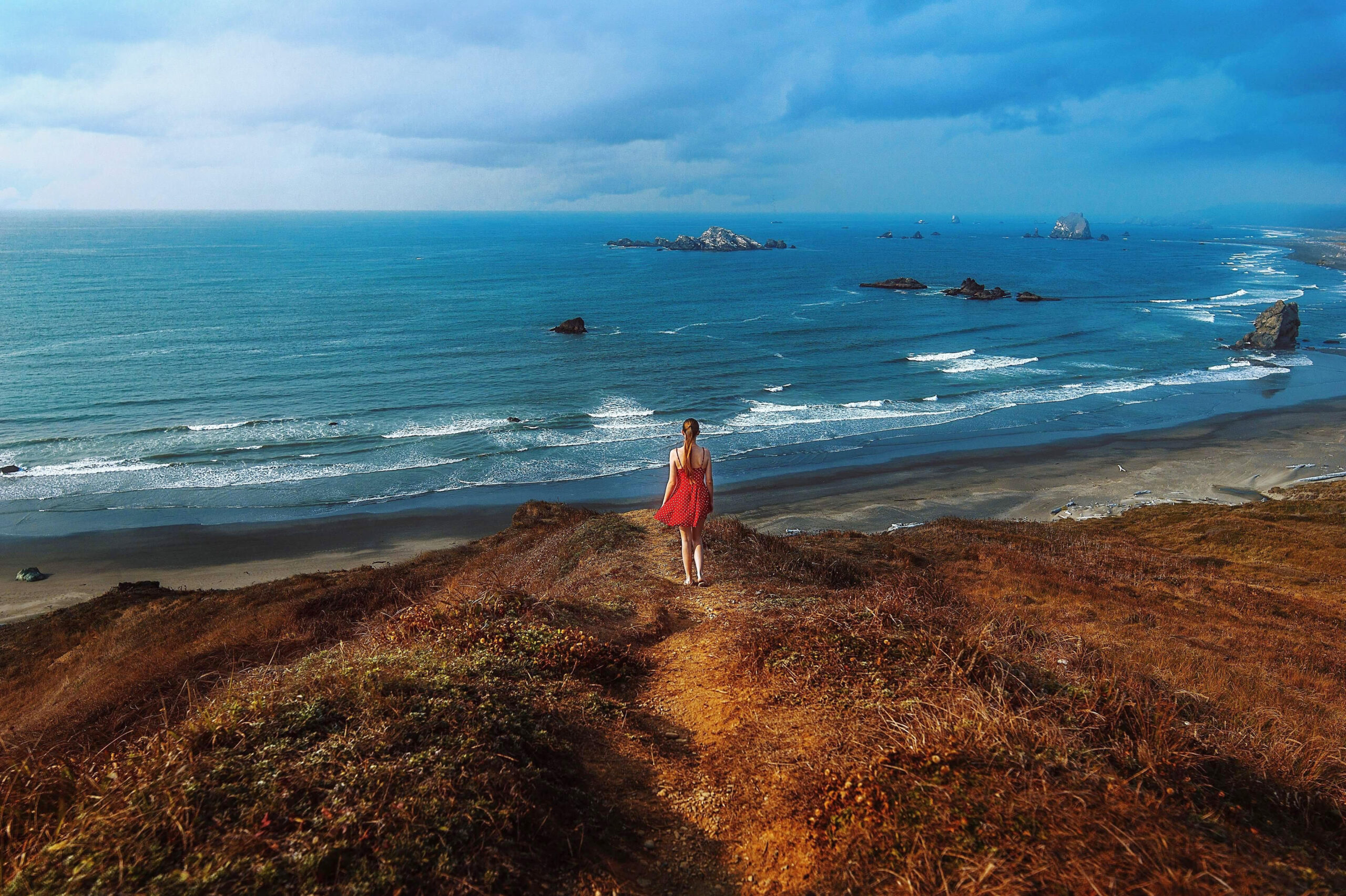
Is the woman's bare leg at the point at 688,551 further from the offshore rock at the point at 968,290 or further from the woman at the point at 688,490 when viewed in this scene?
the offshore rock at the point at 968,290

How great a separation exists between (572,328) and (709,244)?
9614 centimetres

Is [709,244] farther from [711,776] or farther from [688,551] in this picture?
[711,776]

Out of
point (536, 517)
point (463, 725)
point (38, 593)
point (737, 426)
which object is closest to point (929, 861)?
point (463, 725)

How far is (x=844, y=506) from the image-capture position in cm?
2669

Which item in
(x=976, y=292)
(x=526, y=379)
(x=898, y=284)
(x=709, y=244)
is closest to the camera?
(x=526, y=379)

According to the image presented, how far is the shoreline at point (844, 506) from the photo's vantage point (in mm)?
21766

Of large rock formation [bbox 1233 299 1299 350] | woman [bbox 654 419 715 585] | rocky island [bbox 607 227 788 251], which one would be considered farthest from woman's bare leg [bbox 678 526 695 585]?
rocky island [bbox 607 227 788 251]

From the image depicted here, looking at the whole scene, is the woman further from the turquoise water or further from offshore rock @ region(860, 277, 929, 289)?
offshore rock @ region(860, 277, 929, 289)

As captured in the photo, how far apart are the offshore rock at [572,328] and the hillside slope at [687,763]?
48.3m

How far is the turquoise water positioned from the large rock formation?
2.41m

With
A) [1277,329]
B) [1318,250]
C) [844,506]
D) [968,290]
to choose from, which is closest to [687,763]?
[844,506]

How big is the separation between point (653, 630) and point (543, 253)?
129 meters

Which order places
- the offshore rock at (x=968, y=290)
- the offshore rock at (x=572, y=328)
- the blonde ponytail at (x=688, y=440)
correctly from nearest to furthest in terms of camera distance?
the blonde ponytail at (x=688, y=440), the offshore rock at (x=572, y=328), the offshore rock at (x=968, y=290)

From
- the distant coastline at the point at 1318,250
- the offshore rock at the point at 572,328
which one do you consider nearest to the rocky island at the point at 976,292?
the offshore rock at the point at 572,328
